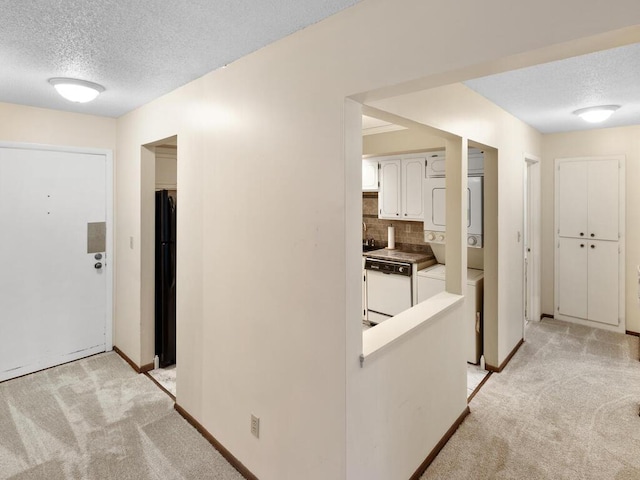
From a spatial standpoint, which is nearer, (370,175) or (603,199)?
(603,199)

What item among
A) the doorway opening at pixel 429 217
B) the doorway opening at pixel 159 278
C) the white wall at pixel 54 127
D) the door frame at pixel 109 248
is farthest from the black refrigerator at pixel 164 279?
the doorway opening at pixel 429 217

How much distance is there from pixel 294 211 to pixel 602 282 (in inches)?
171

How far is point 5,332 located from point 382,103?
12.0 feet

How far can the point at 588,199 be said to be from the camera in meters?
4.42

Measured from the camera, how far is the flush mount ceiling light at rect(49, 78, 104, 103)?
8.22 ft

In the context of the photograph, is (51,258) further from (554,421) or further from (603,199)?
(603,199)

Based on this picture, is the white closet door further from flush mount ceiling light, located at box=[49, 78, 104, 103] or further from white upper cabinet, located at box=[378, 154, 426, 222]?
flush mount ceiling light, located at box=[49, 78, 104, 103]

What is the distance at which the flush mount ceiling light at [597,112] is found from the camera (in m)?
3.26

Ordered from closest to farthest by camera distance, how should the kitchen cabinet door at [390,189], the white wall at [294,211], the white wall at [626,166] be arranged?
the white wall at [294,211], the white wall at [626,166], the kitchen cabinet door at [390,189]

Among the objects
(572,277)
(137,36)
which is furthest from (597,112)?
(137,36)

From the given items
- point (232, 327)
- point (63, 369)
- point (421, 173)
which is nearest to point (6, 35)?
point (232, 327)

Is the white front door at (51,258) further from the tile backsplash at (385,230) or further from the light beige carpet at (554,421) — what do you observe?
the light beige carpet at (554,421)

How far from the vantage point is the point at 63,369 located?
342 cm

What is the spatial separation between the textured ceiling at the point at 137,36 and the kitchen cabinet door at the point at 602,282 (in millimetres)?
4388
